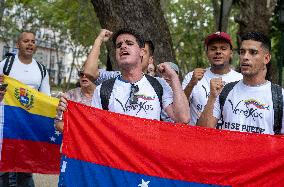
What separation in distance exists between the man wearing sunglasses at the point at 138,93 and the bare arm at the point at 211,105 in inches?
6.2

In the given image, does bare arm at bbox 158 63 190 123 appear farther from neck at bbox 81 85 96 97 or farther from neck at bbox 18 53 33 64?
neck at bbox 18 53 33 64

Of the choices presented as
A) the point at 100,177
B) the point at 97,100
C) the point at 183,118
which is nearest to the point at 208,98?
the point at 183,118

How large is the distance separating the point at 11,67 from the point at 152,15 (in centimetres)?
305

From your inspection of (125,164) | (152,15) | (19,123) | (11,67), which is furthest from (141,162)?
(152,15)

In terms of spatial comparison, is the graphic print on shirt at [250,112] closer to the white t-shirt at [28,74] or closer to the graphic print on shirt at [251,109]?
the graphic print on shirt at [251,109]

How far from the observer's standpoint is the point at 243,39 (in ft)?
15.1

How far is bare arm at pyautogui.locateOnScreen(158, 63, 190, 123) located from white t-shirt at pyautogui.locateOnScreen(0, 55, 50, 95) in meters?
2.56

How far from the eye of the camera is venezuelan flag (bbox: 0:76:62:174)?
6074 mm

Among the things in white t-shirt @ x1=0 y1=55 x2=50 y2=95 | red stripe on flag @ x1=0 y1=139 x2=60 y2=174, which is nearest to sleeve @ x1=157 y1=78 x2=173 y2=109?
red stripe on flag @ x1=0 y1=139 x2=60 y2=174

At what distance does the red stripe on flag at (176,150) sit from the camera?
163 inches

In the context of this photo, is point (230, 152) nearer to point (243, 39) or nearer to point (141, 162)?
point (141, 162)

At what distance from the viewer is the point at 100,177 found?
4188mm

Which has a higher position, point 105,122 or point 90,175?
point 105,122

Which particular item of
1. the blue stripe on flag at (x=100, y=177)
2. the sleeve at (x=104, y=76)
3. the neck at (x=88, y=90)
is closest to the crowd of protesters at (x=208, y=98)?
the blue stripe on flag at (x=100, y=177)
